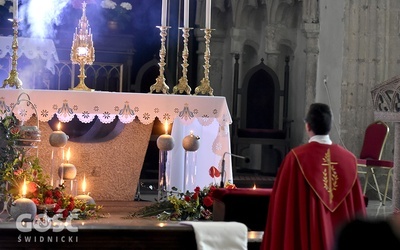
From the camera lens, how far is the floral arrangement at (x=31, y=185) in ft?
19.5

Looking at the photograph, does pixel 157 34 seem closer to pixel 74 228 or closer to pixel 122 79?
pixel 122 79

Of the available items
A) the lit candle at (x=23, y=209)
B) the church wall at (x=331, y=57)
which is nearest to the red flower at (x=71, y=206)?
the lit candle at (x=23, y=209)

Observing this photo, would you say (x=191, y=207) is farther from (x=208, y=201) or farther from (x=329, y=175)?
(x=329, y=175)

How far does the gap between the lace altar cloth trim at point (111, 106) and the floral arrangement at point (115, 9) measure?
137 inches

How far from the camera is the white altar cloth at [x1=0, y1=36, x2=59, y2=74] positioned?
11.3 meters

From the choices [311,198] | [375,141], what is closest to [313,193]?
[311,198]

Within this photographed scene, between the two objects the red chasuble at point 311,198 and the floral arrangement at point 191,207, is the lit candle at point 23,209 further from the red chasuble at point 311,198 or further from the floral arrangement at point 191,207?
the red chasuble at point 311,198

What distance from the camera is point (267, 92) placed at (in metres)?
12.8

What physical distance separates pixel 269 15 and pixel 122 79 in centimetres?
276

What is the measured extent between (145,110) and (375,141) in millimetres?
4021

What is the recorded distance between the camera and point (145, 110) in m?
7.34

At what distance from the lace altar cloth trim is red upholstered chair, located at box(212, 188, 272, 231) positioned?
172 centimetres

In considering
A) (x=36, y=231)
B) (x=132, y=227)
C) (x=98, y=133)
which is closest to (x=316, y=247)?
(x=132, y=227)

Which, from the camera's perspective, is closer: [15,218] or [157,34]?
[15,218]
